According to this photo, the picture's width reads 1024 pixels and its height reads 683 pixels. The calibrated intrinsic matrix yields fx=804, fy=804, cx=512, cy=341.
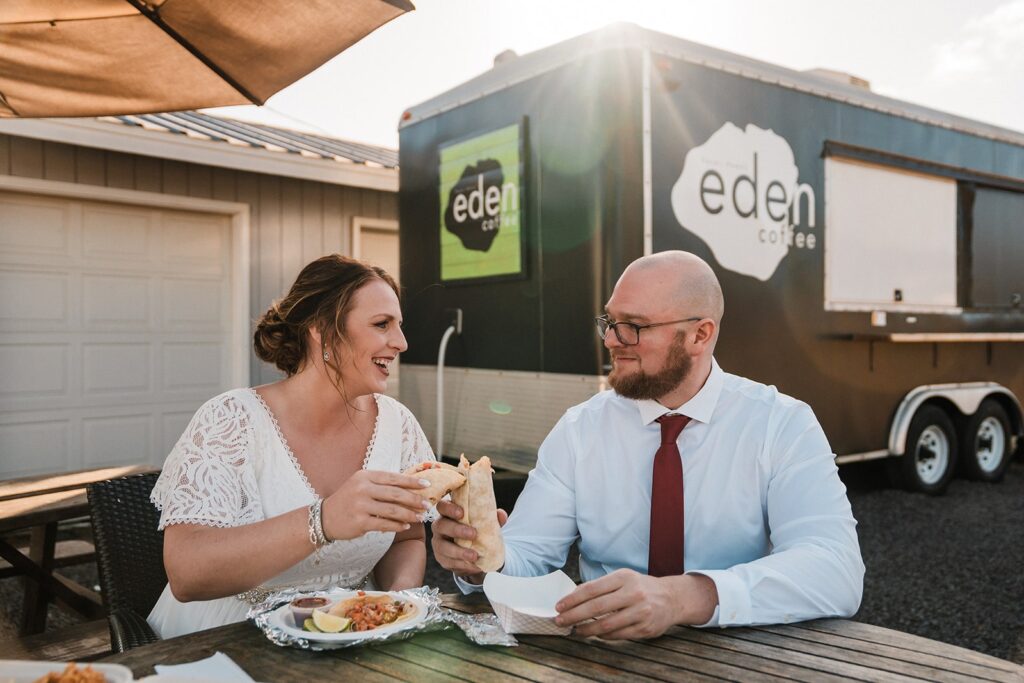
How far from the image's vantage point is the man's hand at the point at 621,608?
1.57 m

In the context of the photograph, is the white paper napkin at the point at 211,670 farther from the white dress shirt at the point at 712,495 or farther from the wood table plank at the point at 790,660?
the wood table plank at the point at 790,660

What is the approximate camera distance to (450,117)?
548 cm

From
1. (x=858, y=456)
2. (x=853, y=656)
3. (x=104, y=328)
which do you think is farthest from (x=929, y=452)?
(x=104, y=328)

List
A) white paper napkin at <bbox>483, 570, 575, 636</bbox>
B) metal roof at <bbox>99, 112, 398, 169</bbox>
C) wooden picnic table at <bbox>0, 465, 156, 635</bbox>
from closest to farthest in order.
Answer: white paper napkin at <bbox>483, 570, 575, 636</bbox>
wooden picnic table at <bbox>0, 465, 156, 635</bbox>
metal roof at <bbox>99, 112, 398, 169</bbox>

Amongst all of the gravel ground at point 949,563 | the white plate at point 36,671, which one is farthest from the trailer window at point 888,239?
the white plate at point 36,671

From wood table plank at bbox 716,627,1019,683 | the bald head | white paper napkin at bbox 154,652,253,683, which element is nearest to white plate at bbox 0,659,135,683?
white paper napkin at bbox 154,652,253,683

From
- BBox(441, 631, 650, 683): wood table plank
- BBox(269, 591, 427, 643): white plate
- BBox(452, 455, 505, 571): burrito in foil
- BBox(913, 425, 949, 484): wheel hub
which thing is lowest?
BBox(913, 425, 949, 484): wheel hub

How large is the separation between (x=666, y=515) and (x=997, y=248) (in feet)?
21.1

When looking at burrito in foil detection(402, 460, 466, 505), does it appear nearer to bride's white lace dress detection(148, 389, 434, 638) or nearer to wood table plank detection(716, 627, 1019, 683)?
bride's white lace dress detection(148, 389, 434, 638)

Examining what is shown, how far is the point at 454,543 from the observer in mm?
1904

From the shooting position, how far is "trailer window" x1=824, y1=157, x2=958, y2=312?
5.73m

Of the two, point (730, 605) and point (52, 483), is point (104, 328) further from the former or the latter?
point (730, 605)

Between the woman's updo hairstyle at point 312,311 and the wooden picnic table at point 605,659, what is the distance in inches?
36.8

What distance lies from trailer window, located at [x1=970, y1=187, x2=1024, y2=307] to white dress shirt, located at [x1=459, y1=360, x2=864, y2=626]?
561 centimetres
